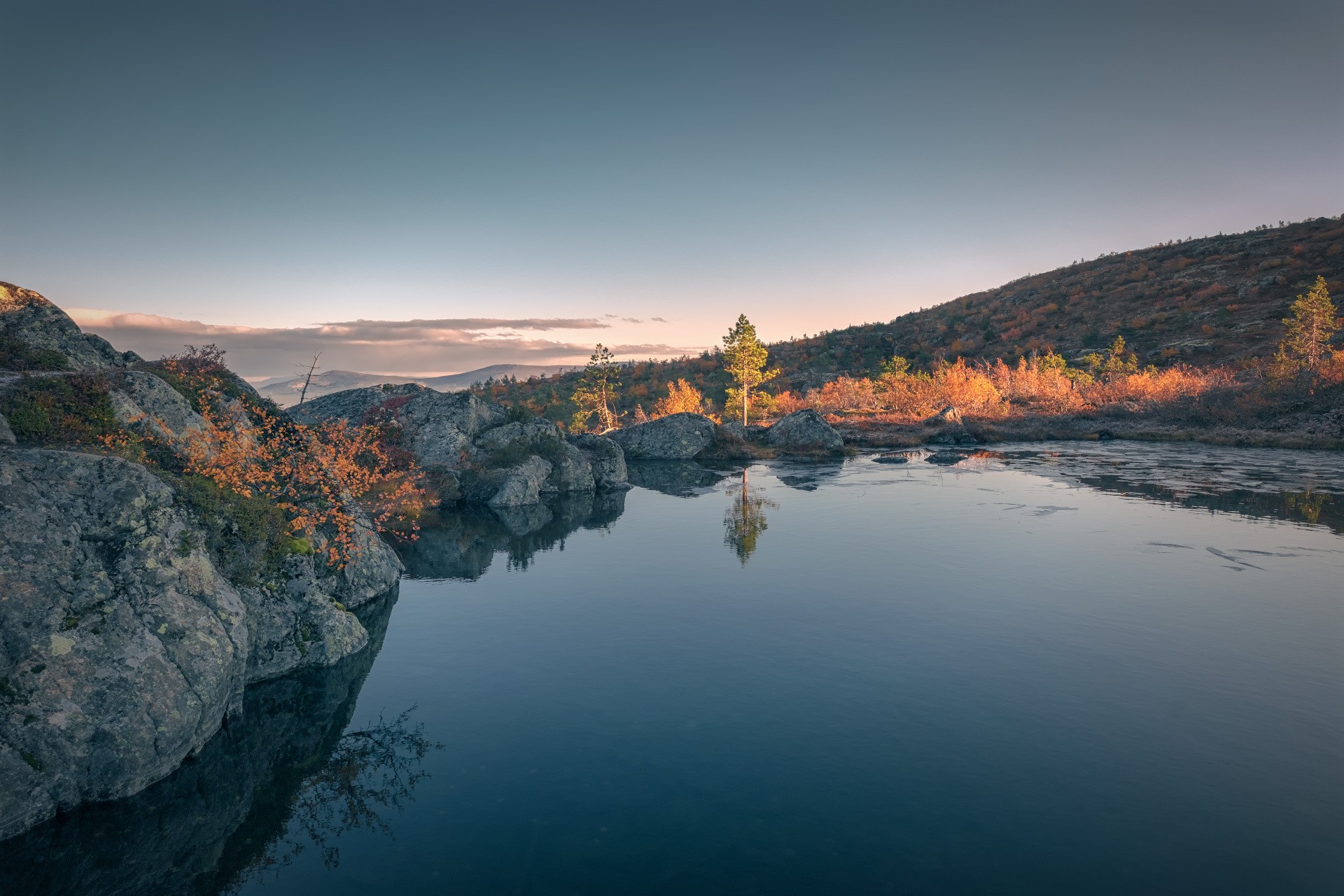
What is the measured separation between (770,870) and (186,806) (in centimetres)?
867

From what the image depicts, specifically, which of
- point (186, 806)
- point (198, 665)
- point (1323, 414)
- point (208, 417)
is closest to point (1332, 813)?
point (186, 806)

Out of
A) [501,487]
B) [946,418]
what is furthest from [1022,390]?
[501,487]

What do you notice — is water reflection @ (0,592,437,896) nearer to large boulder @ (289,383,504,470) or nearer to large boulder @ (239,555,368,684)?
large boulder @ (239,555,368,684)

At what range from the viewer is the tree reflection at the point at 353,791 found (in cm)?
959

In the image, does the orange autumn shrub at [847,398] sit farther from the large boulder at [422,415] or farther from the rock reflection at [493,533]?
the large boulder at [422,415]

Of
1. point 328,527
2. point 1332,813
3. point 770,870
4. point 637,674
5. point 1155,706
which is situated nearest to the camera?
point 770,870

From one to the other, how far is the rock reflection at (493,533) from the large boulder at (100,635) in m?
11.1

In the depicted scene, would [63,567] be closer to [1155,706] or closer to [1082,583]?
[1155,706]

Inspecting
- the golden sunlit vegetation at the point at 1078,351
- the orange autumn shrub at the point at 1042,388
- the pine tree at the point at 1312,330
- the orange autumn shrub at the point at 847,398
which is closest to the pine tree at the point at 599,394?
the golden sunlit vegetation at the point at 1078,351

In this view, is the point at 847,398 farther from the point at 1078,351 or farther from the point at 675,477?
the point at 1078,351

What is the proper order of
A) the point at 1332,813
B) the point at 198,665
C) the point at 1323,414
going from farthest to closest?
the point at 1323,414 < the point at 198,665 < the point at 1332,813

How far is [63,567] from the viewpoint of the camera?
10.6m

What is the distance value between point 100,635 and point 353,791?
14.8 ft

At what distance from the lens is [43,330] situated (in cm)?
1809
